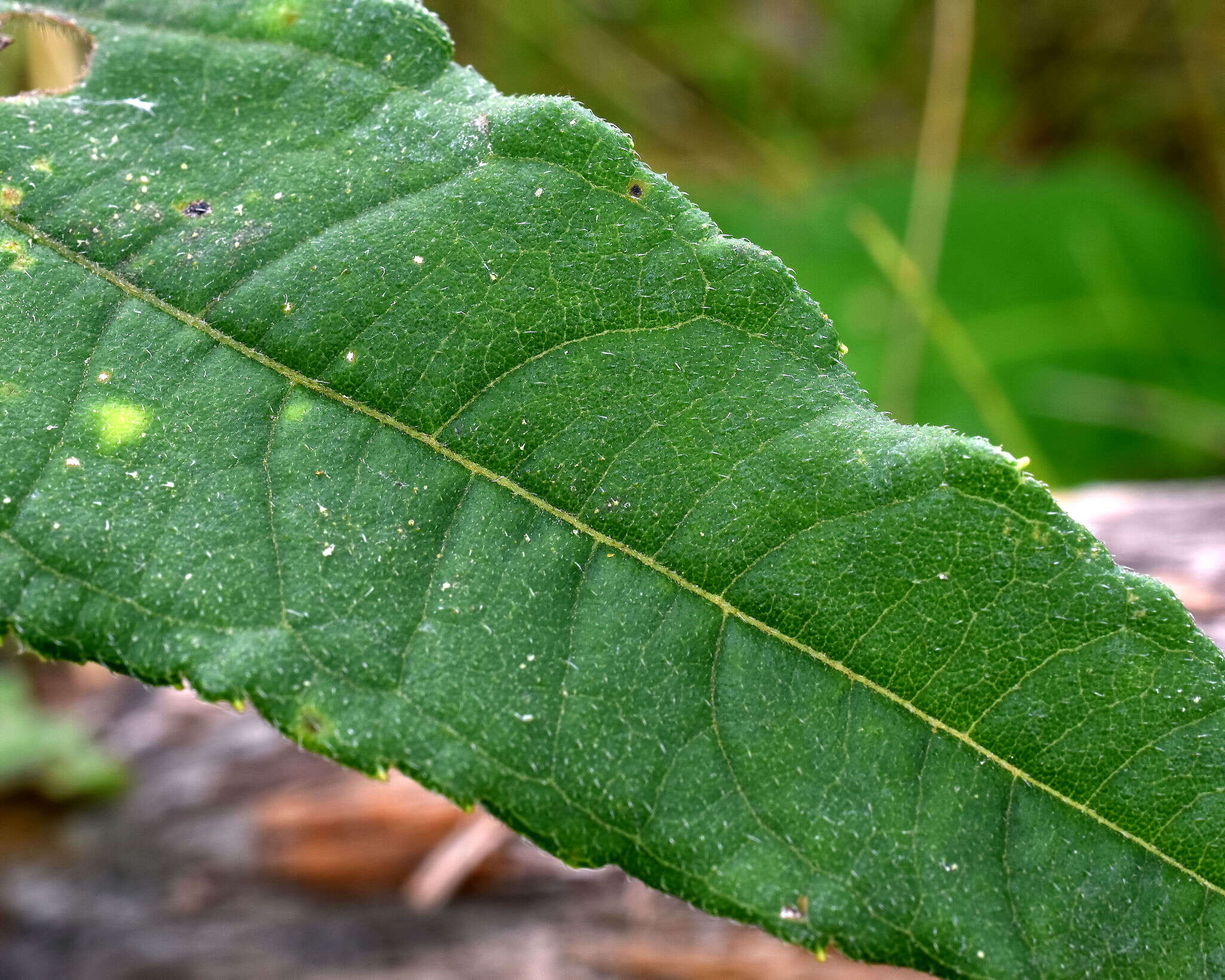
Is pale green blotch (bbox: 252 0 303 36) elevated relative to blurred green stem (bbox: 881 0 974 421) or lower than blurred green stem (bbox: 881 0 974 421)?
elevated

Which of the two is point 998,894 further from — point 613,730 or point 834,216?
point 834,216

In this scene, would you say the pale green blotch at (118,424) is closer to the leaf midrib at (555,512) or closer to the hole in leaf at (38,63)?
the leaf midrib at (555,512)

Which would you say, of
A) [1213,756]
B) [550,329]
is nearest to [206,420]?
[550,329]

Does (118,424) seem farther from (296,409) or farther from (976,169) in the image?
(976,169)

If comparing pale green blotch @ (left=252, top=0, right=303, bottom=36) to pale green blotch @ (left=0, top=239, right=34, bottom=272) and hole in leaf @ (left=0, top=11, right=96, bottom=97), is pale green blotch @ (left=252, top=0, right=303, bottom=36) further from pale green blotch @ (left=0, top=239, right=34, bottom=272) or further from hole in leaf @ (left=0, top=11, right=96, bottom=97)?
hole in leaf @ (left=0, top=11, right=96, bottom=97)

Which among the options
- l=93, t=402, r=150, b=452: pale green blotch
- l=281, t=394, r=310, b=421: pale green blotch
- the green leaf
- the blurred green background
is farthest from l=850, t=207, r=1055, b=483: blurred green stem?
l=93, t=402, r=150, b=452: pale green blotch

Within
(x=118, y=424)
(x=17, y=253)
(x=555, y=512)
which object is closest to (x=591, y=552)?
(x=555, y=512)
